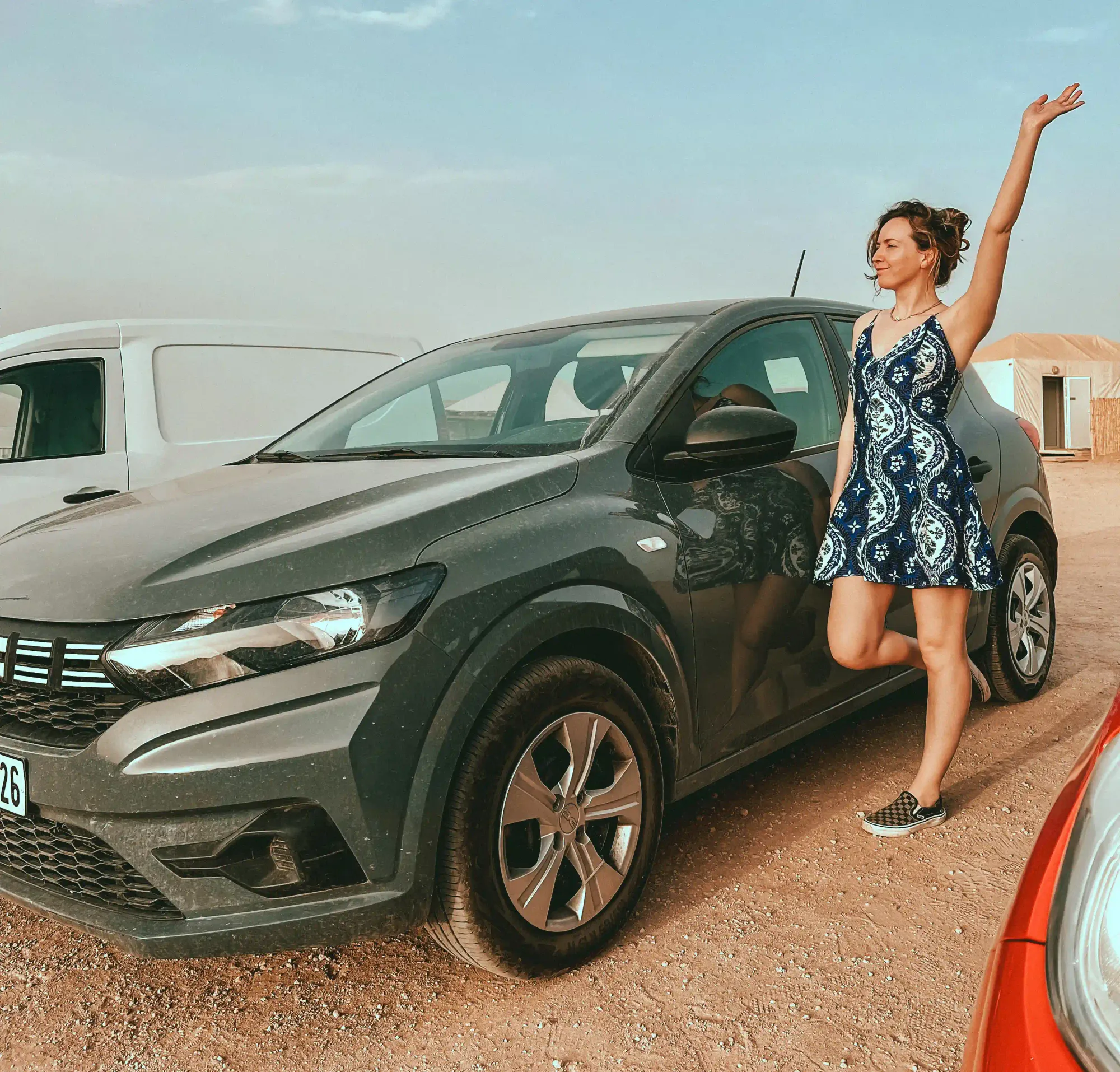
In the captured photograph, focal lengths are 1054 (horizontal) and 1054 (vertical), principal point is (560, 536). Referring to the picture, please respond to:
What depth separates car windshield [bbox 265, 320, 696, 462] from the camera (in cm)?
287

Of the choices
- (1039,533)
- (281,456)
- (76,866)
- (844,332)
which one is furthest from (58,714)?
(1039,533)

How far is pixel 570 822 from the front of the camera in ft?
7.71

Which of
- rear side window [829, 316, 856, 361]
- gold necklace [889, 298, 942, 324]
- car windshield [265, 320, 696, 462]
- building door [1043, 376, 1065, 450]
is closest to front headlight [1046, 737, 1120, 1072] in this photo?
car windshield [265, 320, 696, 462]

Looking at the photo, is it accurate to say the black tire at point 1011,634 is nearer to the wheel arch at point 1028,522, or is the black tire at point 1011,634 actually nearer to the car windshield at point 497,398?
the wheel arch at point 1028,522

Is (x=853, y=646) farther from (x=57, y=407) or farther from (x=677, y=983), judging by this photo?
(x=57, y=407)

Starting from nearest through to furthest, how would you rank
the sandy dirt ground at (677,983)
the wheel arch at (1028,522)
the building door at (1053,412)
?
the sandy dirt ground at (677,983) → the wheel arch at (1028,522) → the building door at (1053,412)

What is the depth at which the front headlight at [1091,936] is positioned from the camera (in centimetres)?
87

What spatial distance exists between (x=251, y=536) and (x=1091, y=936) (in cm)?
173

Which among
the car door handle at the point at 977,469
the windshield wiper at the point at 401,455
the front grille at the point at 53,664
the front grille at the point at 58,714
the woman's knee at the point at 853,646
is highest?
the windshield wiper at the point at 401,455

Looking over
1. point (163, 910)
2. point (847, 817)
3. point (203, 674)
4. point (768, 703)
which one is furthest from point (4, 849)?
point (847, 817)

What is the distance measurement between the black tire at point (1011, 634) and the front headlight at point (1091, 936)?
10.0ft

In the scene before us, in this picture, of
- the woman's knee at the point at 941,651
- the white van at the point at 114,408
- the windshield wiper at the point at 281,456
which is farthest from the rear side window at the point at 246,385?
the woman's knee at the point at 941,651

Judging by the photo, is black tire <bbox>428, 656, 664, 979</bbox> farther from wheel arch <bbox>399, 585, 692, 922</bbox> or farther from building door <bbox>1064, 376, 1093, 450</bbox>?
building door <bbox>1064, 376, 1093, 450</bbox>

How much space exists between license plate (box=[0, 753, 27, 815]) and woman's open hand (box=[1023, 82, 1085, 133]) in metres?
Result: 2.74
